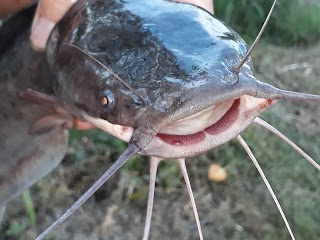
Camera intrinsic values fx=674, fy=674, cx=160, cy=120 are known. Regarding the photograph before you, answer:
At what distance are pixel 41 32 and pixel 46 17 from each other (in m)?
0.03

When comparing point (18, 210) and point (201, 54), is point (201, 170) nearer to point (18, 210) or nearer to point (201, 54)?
point (18, 210)

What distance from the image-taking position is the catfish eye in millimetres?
1013

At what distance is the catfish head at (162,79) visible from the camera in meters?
0.92

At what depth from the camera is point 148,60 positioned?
1003mm

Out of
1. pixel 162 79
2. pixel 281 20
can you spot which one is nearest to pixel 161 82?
pixel 162 79

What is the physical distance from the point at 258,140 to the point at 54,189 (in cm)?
74

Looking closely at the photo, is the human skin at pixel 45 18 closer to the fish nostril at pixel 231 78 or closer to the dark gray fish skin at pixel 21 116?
the dark gray fish skin at pixel 21 116

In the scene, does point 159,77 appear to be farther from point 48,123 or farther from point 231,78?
point 48,123

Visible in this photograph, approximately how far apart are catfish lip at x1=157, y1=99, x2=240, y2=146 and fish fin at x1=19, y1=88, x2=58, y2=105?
0.38 meters

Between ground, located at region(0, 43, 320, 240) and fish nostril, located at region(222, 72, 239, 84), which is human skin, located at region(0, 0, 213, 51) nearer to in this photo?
fish nostril, located at region(222, 72, 239, 84)

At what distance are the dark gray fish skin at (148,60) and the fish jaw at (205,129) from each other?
0.13 feet

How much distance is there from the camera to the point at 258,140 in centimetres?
235

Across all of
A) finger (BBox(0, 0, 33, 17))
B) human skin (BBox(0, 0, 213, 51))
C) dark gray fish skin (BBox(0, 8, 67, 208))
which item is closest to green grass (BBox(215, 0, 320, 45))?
finger (BBox(0, 0, 33, 17))

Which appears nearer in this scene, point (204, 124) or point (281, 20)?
point (204, 124)
